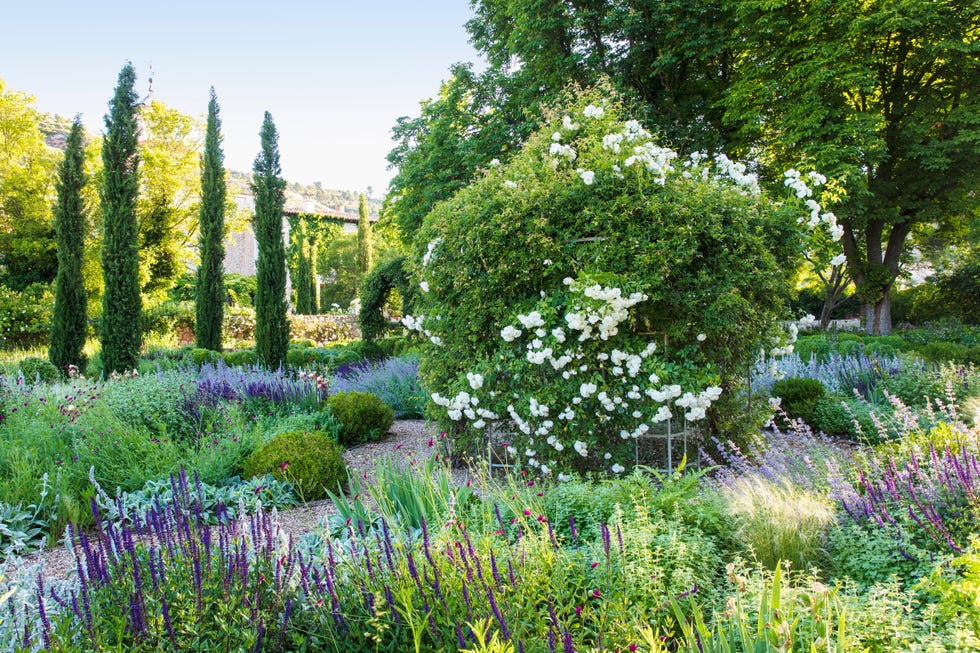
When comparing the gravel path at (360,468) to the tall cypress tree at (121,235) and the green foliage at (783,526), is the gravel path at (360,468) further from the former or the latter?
the tall cypress tree at (121,235)

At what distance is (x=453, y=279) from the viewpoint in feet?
13.7

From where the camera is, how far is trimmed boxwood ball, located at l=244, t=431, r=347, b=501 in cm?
394

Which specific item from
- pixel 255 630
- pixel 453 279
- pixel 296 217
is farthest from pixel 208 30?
pixel 296 217

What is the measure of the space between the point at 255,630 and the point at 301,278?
88.7 feet

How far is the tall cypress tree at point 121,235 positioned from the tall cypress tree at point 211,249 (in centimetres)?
239

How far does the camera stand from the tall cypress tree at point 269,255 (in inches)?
405

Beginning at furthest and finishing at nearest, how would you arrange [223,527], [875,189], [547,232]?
[875,189] < [547,232] < [223,527]

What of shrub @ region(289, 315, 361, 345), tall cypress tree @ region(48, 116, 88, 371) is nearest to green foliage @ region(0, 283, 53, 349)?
tall cypress tree @ region(48, 116, 88, 371)

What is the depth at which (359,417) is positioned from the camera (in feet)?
18.0

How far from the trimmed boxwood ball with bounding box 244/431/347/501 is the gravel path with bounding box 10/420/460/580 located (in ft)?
0.34

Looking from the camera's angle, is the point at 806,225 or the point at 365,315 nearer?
the point at 806,225

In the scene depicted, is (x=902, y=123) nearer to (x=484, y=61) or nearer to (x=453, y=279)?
(x=484, y=61)

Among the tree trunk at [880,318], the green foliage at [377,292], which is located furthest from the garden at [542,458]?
the tree trunk at [880,318]

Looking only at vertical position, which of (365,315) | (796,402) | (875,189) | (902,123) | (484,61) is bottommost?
(796,402)
